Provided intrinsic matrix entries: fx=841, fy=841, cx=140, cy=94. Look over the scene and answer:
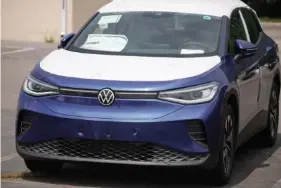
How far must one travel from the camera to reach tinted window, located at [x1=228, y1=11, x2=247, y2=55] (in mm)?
7914

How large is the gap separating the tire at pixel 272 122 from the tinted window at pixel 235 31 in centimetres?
93

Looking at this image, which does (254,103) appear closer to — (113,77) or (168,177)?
(168,177)

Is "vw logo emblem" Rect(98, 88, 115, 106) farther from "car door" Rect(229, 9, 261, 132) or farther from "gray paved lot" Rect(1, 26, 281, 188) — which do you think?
"car door" Rect(229, 9, 261, 132)

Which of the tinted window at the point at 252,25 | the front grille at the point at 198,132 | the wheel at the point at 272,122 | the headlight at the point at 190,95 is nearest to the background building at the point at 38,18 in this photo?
the tinted window at the point at 252,25

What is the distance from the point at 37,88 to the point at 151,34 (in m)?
1.42

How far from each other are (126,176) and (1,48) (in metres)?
14.0

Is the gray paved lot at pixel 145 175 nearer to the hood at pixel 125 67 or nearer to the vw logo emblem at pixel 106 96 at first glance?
the vw logo emblem at pixel 106 96

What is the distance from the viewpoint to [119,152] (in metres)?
6.80

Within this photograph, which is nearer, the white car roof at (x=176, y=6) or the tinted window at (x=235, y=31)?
the tinted window at (x=235, y=31)

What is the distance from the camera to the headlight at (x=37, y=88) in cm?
690

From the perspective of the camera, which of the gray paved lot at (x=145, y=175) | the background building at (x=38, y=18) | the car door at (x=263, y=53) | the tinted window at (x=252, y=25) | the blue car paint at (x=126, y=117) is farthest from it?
the background building at (x=38, y=18)

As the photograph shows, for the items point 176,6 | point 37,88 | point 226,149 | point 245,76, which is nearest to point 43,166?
point 37,88

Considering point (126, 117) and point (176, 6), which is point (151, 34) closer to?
point (176, 6)

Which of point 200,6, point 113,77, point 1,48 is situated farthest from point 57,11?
point 113,77
